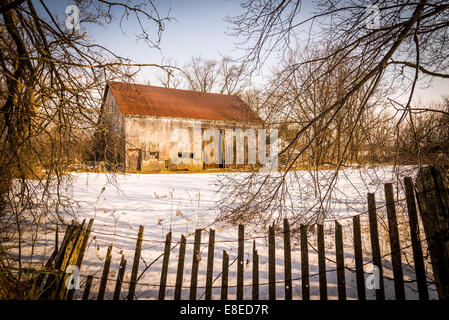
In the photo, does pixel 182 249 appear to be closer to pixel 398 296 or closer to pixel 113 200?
pixel 398 296

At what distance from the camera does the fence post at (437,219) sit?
145 centimetres

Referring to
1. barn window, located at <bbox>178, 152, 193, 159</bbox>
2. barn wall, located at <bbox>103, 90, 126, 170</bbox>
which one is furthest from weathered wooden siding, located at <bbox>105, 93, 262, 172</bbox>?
barn wall, located at <bbox>103, 90, 126, 170</bbox>

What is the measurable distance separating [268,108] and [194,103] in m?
15.5

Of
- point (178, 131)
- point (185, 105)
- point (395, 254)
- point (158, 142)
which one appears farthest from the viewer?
point (185, 105)

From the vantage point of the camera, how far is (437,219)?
1.52 m

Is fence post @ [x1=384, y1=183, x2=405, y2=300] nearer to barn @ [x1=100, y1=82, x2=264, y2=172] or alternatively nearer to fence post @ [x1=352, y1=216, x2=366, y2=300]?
fence post @ [x1=352, y1=216, x2=366, y2=300]

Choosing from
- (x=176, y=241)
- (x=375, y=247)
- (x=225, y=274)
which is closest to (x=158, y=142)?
(x=176, y=241)

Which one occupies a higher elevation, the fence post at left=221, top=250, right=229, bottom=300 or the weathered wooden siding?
the weathered wooden siding

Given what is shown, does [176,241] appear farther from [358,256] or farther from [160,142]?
[160,142]

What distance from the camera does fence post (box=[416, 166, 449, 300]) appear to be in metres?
1.45

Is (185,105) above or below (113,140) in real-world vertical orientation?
above

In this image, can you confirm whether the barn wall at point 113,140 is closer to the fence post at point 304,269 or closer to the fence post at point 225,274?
the fence post at point 225,274

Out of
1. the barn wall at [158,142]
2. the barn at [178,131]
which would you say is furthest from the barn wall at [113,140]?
the barn wall at [158,142]
